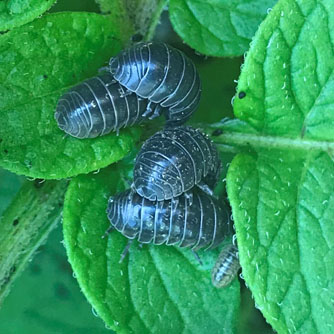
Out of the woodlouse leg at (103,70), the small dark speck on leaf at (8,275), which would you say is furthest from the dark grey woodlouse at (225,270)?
the woodlouse leg at (103,70)

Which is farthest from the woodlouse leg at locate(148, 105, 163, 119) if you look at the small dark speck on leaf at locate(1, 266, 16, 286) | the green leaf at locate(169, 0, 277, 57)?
the small dark speck on leaf at locate(1, 266, 16, 286)

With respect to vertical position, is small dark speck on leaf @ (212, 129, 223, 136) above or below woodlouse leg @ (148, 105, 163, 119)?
below

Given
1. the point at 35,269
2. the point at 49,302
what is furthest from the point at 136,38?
the point at 49,302

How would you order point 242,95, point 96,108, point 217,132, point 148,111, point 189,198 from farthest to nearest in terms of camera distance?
point 217,132 < point 148,111 < point 189,198 < point 96,108 < point 242,95

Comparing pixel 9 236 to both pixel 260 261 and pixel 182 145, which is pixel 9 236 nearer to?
pixel 182 145

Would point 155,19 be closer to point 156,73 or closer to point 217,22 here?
point 217,22

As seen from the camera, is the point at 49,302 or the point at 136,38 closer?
the point at 136,38

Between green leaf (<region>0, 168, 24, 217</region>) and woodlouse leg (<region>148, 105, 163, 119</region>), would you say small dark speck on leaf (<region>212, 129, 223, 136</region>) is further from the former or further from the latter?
green leaf (<region>0, 168, 24, 217</region>)
